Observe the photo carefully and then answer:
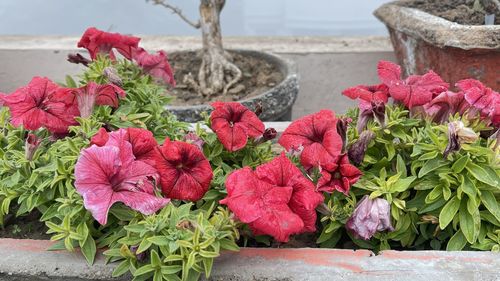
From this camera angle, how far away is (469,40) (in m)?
2.24

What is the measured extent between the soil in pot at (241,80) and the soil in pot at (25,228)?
1.25 meters

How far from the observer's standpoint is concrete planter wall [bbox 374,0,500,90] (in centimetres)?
223

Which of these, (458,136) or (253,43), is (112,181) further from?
(253,43)

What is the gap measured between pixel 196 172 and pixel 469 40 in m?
1.46

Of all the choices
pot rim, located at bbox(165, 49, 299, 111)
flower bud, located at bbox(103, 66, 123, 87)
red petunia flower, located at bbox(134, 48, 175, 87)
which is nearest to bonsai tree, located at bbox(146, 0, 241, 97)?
pot rim, located at bbox(165, 49, 299, 111)

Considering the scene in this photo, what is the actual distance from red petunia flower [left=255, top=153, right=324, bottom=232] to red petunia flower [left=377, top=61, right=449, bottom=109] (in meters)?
0.33

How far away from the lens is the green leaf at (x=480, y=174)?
1112 millimetres

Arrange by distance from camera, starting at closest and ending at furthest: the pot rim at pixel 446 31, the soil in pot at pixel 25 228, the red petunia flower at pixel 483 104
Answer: the red petunia flower at pixel 483 104 < the soil in pot at pixel 25 228 < the pot rim at pixel 446 31

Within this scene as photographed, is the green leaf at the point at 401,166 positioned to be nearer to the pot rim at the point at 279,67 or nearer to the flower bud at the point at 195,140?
the flower bud at the point at 195,140

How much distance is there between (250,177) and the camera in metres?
1.08

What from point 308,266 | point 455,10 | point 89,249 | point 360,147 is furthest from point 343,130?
point 455,10

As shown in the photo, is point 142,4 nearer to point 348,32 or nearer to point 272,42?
point 272,42

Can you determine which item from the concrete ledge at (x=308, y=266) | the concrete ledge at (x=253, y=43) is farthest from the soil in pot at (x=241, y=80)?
the concrete ledge at (x=308, y=266)

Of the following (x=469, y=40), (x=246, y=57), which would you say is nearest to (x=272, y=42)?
(x=246, y=57)
